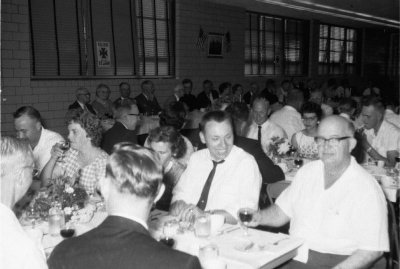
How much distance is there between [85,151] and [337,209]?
2.04 metres

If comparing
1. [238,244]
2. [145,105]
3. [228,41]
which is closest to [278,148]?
[238,244]

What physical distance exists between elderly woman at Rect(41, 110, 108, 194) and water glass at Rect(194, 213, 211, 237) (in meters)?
1.17

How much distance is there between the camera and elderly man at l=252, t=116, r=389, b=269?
2.42m

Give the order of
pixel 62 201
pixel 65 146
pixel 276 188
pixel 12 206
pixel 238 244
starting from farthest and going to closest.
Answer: pixel 276 188
pixel 65 146
pixel 62 201
pixel 238 244
pixel 12 206

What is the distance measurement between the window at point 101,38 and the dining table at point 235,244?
598 centimetres

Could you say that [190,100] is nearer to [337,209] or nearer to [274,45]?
[274,45]

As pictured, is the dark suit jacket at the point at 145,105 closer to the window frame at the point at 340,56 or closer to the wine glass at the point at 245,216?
the wine glass at the point at 245,216

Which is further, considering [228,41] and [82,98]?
[228,41]

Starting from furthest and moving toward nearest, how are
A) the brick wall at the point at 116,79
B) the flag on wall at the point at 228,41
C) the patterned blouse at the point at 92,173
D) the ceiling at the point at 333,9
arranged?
the flag on wall at the point at 228,41
the ceiling at the point at 333,9
the brick wall at the point at 116,79
the patterned blouse at the point at 92,173

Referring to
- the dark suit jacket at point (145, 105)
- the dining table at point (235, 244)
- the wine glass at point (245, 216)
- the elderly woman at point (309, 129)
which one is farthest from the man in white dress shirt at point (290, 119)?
the wine glass at point (245, 216)

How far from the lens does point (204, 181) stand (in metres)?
3.37

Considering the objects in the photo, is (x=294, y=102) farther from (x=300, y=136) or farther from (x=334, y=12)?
(x=334, y=12)

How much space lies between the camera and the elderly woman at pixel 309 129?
196 inches

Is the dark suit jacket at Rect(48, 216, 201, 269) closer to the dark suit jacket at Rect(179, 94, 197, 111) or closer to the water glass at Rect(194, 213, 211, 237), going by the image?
the water glass at Rect(194, 213, 211, 237)
